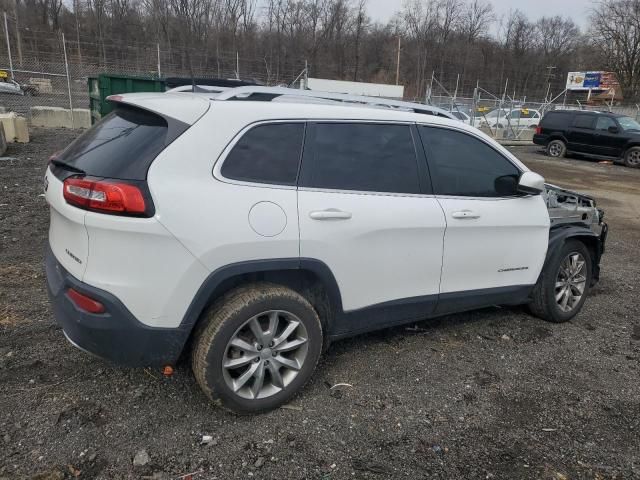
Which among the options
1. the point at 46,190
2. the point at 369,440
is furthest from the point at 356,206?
the point at 46,190

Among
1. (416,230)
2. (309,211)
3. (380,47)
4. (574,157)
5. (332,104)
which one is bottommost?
(574,157)

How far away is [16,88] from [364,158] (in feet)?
68.3

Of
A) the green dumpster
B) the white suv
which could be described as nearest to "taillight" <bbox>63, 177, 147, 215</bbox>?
the white suv

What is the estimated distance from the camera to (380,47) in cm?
5631

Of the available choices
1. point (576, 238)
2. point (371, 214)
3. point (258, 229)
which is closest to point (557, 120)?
point (576, 238)

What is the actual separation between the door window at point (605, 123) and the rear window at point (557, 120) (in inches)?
38.8

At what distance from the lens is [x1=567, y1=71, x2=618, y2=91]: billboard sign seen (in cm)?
5744

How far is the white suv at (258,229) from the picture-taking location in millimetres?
2371

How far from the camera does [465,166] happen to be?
Answer: 3.50m

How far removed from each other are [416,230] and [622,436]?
1.67 m

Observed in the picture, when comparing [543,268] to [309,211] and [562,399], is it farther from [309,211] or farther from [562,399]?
[309,211]

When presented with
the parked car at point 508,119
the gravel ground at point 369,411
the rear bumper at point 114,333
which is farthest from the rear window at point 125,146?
the parked car at point 508,119

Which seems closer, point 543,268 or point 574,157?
point 543,268

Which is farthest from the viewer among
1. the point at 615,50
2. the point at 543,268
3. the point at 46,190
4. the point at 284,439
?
the point at 615,50
